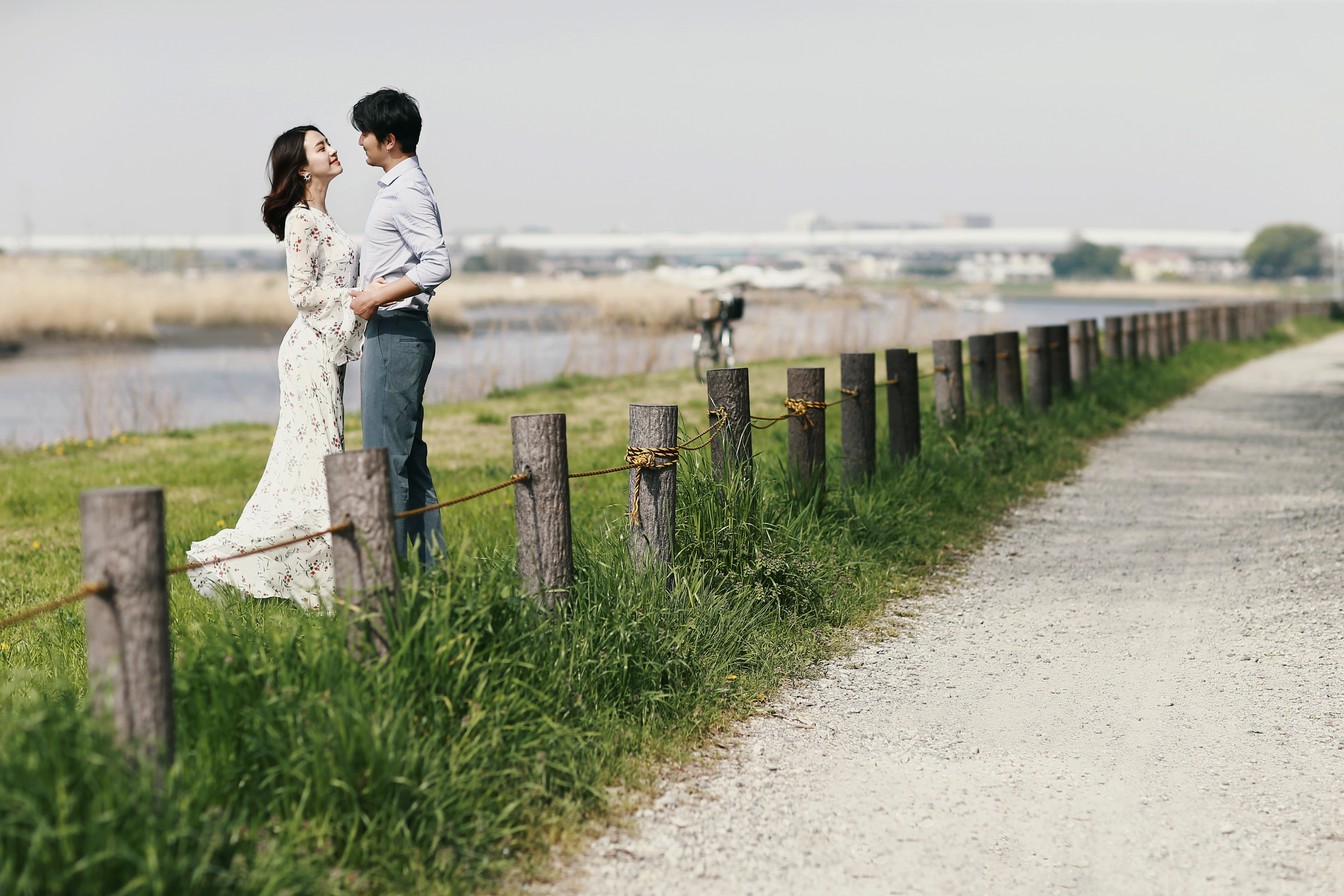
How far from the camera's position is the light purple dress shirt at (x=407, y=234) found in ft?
16.3

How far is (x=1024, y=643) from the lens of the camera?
5.33m

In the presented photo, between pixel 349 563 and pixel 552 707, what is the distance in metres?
0.75

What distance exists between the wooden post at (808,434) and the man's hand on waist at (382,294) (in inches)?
84.7

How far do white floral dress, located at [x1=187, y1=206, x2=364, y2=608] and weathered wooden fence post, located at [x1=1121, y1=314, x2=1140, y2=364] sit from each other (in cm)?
1332

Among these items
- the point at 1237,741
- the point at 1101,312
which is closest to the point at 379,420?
the point at 1237,741

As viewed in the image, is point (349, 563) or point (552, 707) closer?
point (349, 563)

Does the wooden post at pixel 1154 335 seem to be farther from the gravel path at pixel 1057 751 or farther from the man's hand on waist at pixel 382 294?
the man's hand on waist at pixel 382 294

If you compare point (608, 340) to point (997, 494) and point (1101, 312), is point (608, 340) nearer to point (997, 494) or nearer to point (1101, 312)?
point (997, 494)

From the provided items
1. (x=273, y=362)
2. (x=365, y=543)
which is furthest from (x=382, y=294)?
(x=273, y=362)

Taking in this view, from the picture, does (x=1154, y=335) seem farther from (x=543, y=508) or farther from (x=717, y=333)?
(x=543, y=508)

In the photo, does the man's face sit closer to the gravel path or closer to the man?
the man

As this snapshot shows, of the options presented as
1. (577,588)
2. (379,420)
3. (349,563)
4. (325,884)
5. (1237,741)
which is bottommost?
(1237,741)

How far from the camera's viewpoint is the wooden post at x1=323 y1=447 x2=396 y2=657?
11.0 ft

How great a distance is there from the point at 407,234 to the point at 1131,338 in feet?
46.1
